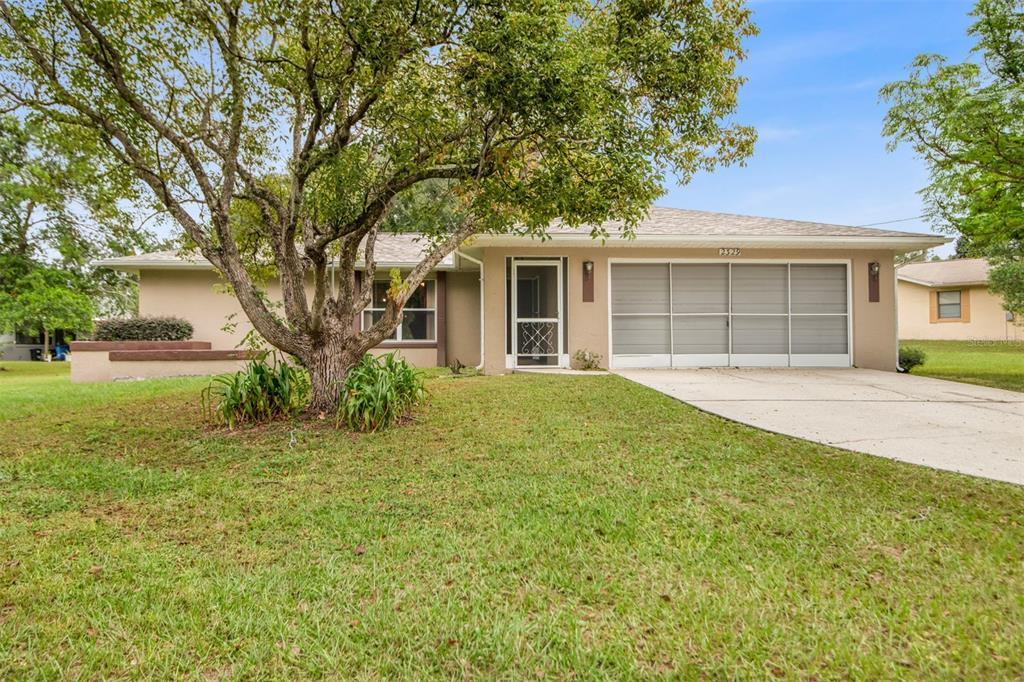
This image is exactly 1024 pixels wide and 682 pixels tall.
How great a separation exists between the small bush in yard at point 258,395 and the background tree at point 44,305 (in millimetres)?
13649

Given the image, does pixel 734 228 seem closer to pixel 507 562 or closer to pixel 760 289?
pixel 760 289

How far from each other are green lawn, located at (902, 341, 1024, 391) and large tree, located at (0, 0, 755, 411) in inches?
286

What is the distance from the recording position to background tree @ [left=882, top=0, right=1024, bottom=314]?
8453 mm

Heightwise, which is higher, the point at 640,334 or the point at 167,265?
the point at 167,265

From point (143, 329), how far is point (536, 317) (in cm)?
919

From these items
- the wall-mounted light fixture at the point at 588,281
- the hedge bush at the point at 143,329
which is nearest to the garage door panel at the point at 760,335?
the wall-mounted light fixture at the point at 588,281

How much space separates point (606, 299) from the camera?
10656 millimetres

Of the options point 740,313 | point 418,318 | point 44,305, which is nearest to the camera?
point 740,313

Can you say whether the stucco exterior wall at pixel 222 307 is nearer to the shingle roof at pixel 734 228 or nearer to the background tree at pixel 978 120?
the shingle roof at pixel 734 228

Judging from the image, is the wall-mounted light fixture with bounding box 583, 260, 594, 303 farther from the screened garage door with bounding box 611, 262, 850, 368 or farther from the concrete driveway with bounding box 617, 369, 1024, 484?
the concrete driveway with bounding box 617, 369, 1024, 484

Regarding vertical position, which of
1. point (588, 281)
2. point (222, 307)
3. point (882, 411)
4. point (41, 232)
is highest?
point (41, 232)

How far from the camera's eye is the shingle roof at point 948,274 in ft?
76.1

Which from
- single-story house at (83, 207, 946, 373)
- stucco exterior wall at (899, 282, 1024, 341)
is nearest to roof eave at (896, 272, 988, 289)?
stucco exterior wall at (899, 282, 1024, 341)

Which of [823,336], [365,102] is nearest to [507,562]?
[365,102]
